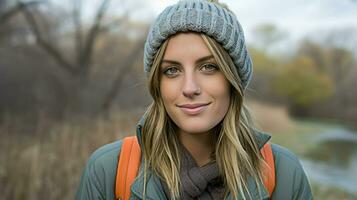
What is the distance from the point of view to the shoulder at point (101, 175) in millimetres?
1779

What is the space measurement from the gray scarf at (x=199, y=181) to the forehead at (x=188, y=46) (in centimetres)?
46

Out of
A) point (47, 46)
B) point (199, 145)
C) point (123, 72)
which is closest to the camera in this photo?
point (199, 145)

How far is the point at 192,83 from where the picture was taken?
1728 mm

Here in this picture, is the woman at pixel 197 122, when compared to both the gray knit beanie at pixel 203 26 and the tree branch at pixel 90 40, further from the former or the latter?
the tree branch at pixel 90 40

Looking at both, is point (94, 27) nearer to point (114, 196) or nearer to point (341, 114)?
point (114, 196)

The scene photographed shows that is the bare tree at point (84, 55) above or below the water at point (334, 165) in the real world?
above

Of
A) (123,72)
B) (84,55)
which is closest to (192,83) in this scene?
(123,72)

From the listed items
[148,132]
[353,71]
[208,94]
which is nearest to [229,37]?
[208,94]

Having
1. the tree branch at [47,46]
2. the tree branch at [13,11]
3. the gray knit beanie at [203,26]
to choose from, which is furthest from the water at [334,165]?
the tree branch at [13,11]

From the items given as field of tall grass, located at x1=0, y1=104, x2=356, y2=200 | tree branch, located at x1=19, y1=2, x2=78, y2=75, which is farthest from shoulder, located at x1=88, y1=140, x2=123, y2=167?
tree branch, located at x1=19, y1=2, x2=78, y2=75

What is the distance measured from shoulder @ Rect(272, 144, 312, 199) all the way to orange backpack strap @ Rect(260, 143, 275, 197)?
0.07 ft

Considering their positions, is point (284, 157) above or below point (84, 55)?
below

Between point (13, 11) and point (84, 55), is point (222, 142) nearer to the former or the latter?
point (13, 11)

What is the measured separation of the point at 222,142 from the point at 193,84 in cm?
35
